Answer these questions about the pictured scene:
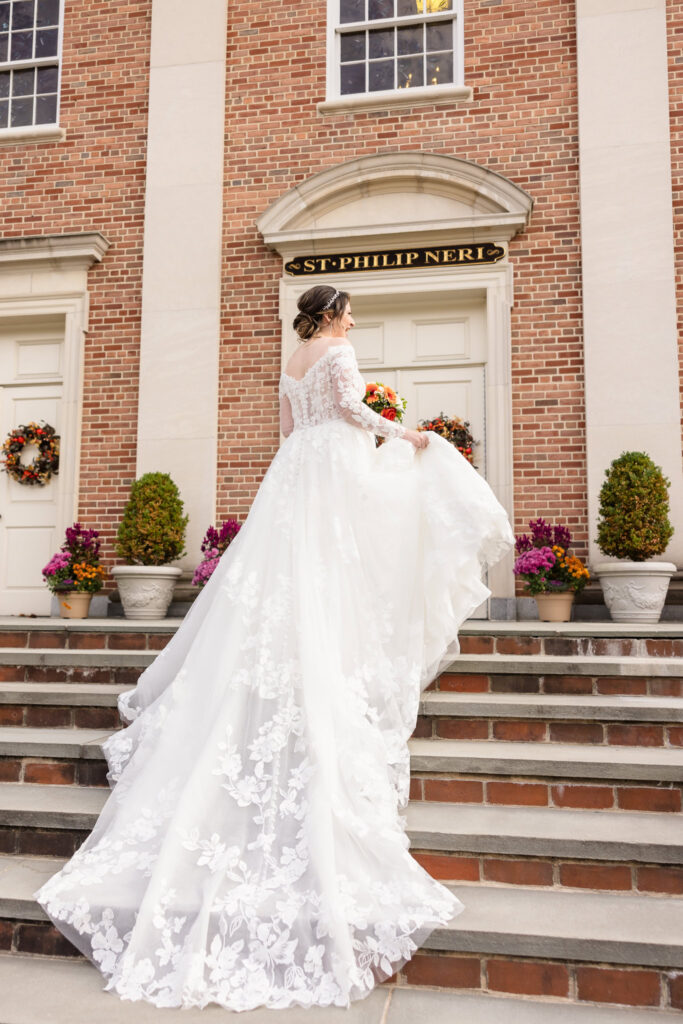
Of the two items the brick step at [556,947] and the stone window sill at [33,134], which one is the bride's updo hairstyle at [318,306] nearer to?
the brick step at [556,947]

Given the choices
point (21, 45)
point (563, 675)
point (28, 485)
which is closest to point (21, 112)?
point (21, 45)

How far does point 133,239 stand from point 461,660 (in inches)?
220

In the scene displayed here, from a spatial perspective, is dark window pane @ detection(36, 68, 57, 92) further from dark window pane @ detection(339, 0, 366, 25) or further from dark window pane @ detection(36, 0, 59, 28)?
dark window pane @ detection(339, 0, 366, 25)

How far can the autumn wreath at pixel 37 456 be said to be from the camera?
8094 mm

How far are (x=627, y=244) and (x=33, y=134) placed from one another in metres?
5.82

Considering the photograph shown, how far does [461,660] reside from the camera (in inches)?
180

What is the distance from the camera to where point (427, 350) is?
767 cm

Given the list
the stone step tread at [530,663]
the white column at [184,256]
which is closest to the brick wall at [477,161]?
the white column at [184,256]

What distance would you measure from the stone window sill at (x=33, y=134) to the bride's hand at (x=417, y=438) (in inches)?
243

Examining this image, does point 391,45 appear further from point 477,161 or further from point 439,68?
point 477,161

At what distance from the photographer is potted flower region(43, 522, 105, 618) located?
286 inches

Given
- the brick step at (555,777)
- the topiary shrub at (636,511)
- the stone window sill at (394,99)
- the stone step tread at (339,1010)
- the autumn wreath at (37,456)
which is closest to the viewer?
the stone step tread at (339,1010)

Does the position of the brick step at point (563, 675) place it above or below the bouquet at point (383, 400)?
below

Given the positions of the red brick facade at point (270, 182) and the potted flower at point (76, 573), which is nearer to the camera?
the red brick facade at point (270, 182)
